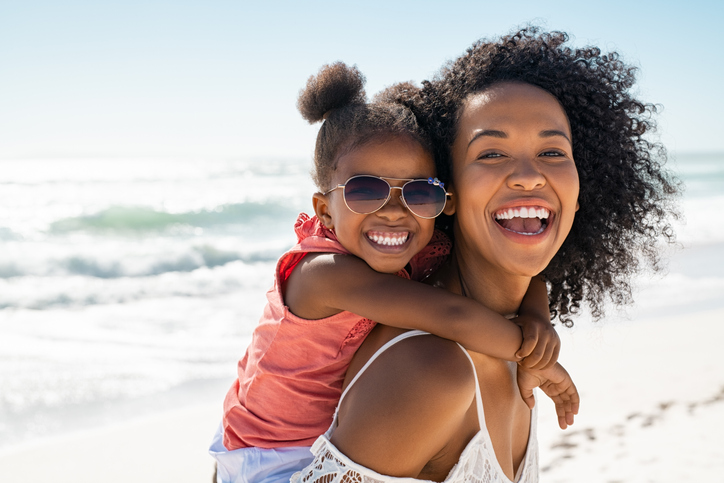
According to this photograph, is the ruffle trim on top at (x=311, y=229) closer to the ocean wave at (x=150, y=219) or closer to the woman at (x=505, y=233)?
the woman at (x=505, y=233)

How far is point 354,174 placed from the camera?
A: 2.33m

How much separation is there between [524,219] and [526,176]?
169 millimetres

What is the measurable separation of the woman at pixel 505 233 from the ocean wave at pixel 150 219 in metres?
17.2

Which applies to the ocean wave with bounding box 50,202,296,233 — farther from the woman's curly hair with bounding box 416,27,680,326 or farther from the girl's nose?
the girl's nose

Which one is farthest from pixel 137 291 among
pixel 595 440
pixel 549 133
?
pixel 549 133

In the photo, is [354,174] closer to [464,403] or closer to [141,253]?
[464,403]

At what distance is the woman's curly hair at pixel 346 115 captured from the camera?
2.31m

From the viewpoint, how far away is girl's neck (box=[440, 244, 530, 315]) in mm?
2289

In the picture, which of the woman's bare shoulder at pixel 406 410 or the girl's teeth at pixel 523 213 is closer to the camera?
the woman's bare shoulder at pixel 406 410

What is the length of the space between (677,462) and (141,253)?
12783 millimetres

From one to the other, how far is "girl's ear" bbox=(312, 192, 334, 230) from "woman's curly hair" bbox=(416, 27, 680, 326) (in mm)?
484

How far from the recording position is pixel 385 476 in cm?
165

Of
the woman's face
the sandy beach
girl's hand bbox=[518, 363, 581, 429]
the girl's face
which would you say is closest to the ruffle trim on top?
the girl's face

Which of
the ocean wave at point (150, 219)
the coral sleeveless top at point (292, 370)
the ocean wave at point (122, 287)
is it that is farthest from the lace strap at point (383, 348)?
the ocean wave at point (150, 219)
